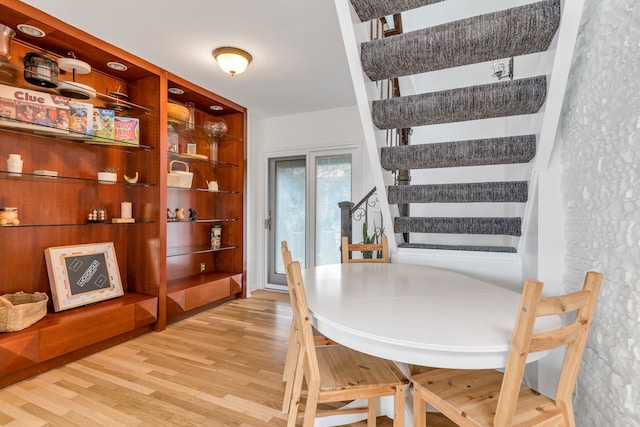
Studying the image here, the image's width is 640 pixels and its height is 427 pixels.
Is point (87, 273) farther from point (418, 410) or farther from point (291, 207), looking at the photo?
point (418, 410)

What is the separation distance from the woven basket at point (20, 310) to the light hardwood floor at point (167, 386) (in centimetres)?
38

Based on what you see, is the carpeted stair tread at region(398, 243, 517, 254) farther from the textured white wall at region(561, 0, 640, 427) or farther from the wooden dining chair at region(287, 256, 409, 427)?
the wooden dining chair at region(287, 256, 409, 427)

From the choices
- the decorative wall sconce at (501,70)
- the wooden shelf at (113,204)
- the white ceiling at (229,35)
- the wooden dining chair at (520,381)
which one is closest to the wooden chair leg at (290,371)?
the wooden dining chair at (520,381)

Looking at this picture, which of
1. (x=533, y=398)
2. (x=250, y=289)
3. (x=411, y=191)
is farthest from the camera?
(x=250, y=289)

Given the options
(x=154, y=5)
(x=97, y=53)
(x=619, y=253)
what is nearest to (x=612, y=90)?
(x=619, y=253)

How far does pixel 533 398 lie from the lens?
1.05 meters

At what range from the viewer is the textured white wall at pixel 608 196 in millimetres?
995

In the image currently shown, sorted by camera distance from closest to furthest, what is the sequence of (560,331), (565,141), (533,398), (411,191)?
(560,331) < (533,398) < (565,141) < (411,191)

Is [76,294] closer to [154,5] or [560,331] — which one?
[154,5]

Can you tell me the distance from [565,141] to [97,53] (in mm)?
3256

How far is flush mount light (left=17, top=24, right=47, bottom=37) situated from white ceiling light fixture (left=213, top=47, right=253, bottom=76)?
116cm

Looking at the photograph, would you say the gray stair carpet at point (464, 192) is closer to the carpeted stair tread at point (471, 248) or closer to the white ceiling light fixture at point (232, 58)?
the carpeted stair tread at point (471, 248)

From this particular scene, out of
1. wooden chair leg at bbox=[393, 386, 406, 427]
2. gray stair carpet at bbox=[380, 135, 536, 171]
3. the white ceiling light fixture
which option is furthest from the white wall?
wooden chair leg at bbox=[393, 386, 406, 427]

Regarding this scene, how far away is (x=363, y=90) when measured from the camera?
5.09 feet
